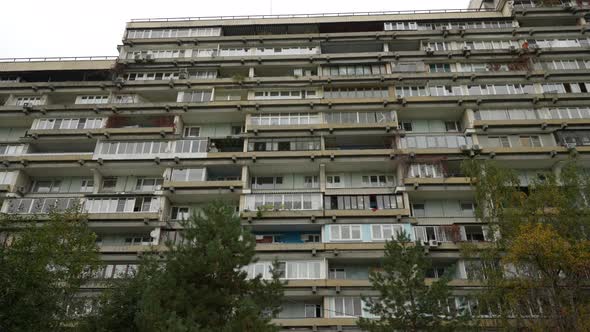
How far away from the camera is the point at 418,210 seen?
3572cm

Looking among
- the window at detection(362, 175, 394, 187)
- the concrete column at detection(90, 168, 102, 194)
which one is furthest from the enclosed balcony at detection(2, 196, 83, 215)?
the window at detection(362, 175, 394, 187)

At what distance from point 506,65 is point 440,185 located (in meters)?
16.2

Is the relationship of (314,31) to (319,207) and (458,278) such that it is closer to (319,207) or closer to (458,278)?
(319,207)

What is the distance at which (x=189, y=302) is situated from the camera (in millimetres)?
17703

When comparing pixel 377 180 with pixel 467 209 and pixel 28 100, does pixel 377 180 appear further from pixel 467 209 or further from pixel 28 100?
pixel 28 100

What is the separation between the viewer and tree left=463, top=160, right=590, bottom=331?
23.9m

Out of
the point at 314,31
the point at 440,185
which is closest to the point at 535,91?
the point at 440,185

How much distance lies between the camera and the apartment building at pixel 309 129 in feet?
109

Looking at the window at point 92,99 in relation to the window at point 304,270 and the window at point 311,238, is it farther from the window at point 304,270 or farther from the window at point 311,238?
the window at point 304,270

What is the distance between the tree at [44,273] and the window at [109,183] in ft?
27.0

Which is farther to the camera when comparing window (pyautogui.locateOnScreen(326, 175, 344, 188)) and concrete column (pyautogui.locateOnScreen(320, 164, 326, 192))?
window (pyautogui.locateOnScreen(326, 175, 344, 188))

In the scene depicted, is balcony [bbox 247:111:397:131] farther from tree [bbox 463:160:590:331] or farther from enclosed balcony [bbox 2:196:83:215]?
enclosed balcony [bbox 2:196:83:215]

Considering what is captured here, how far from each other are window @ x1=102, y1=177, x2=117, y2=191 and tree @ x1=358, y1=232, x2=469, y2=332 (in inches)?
983

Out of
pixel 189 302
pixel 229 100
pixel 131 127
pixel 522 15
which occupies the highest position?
pixel 522 15
